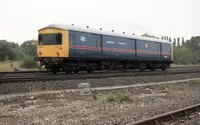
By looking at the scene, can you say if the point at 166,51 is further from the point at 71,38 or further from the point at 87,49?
the point at 71,38

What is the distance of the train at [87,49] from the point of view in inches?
827

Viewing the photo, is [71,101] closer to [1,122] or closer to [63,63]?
[1,122]

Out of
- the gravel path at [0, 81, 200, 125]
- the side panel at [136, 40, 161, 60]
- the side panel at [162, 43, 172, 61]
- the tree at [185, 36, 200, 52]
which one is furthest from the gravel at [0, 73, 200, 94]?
the tree at [185, 36, 200, 52]

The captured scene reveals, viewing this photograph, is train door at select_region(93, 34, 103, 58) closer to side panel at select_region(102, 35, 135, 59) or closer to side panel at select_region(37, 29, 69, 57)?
side panel at select_region(102, 35, 135, 59)

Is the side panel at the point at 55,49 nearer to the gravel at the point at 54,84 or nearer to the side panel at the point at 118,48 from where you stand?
the gravel at the point at 54,84

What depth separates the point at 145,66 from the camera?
30.1 m

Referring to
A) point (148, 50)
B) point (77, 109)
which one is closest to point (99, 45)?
point (148, 50)

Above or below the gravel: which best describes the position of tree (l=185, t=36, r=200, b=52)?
above

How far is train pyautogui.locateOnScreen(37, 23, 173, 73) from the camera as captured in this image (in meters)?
21.0

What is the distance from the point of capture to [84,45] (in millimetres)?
22219

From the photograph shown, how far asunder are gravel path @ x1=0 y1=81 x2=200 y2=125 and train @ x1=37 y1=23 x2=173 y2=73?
8.09 metres

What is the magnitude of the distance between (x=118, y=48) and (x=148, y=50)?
17.0 ft

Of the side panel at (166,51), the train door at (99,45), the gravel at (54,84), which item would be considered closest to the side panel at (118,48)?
the train door at (99,45)

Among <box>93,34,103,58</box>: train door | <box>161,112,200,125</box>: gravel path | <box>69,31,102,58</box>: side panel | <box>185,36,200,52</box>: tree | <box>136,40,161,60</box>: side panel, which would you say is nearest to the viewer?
<box>161,112,200,125</box>: gravel path
